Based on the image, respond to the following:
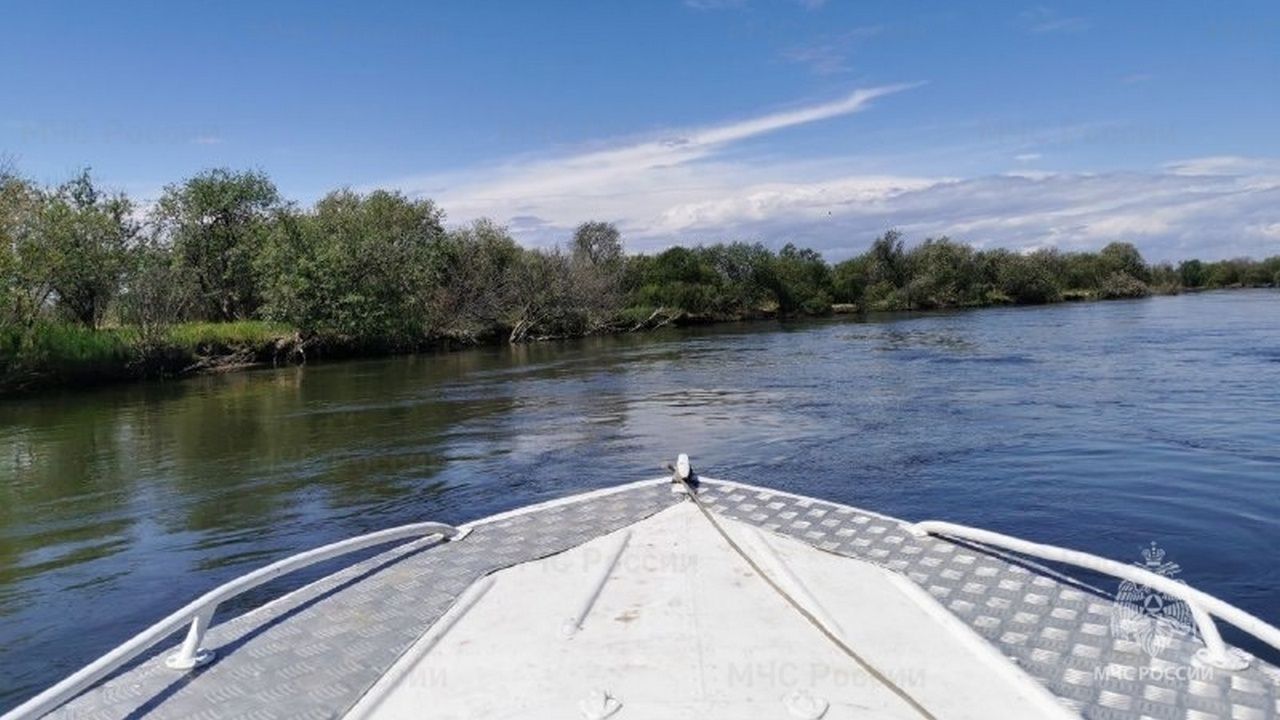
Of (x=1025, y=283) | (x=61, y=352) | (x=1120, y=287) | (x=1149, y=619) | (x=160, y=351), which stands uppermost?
(x=1025, y=283)

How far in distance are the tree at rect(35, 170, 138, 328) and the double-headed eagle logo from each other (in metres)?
27.8

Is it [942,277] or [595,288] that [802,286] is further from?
[595,288]

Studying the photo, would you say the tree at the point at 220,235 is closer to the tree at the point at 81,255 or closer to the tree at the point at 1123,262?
the tree at the point at 81,255

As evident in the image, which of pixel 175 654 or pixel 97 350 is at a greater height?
pixel 97 350

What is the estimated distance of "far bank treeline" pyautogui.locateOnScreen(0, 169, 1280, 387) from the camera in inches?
970

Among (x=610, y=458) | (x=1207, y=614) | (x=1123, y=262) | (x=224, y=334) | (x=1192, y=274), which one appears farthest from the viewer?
(x=1192, y=274)

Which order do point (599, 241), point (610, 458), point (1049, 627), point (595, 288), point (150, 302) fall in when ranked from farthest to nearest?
point (599, 241), point (595, 288), point (150, 302), point (610, 458), point (1049, 627)

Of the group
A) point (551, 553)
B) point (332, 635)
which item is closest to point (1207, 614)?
point (551, 553)

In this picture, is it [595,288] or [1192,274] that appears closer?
[595,288]

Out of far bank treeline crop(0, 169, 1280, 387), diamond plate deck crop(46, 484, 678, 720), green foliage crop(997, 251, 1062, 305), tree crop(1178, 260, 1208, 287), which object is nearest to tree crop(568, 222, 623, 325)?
far bank treeline crop(0, 169, 1280, 387)

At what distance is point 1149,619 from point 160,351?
92.9ft

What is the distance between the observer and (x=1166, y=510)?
23.9ft

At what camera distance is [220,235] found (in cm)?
3628

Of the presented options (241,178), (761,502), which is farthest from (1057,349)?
(241,178)
